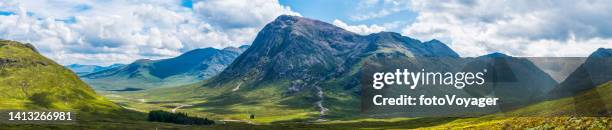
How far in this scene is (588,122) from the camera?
309ft

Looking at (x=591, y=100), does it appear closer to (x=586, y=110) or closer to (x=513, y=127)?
(x=586, y=110)

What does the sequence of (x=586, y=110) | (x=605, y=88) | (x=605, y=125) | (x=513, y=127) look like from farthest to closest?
(x=605, y=88)
(x=586, y=110)
(x=513, y=127)
(x=605, y=125)

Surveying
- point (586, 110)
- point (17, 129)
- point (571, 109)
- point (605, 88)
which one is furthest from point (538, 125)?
point (17, 129)

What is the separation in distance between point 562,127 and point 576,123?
8.43 ft

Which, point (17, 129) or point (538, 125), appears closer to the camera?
point (538, 125)

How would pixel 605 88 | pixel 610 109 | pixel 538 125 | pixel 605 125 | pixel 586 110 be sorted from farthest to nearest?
pixel 605 88
pixel 586 110
pixel 610 109
pixel 538 125
pixel 605 125

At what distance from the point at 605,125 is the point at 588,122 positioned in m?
4.58

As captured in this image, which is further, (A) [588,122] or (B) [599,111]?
(B) [599,111]

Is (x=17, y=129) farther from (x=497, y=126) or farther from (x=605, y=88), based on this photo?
(x=605, y=88)

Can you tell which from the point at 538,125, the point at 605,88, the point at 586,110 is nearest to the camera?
the point at 538,125

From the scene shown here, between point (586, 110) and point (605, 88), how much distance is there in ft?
125

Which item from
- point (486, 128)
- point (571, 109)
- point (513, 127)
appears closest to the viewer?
point (513, 127)

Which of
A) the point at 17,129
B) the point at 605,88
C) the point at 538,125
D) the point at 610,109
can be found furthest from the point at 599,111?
the point at 17,129

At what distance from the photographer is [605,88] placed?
644 ft
